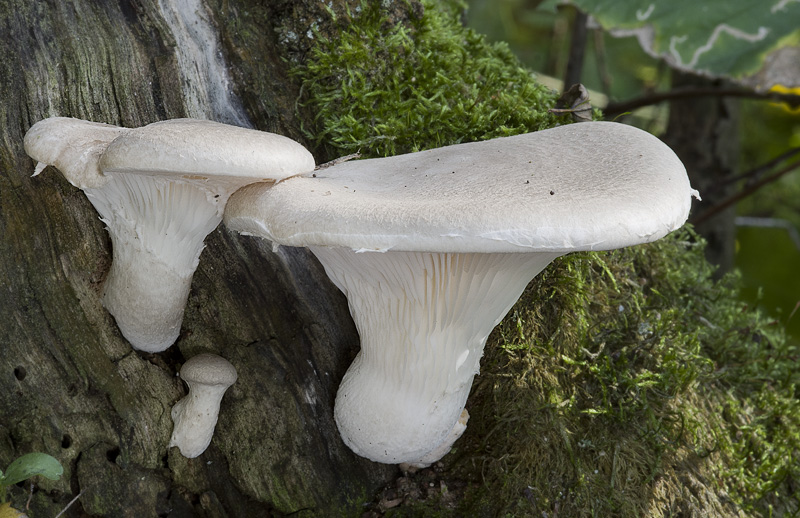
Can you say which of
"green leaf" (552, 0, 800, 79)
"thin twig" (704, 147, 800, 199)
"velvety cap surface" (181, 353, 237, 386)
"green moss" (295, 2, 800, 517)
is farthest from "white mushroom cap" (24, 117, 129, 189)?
"thin twig" (704, 147, 800, 199)

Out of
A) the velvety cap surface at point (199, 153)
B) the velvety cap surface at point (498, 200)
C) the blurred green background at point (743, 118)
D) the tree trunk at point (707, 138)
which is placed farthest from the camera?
the blurred green background at point (743, 118)

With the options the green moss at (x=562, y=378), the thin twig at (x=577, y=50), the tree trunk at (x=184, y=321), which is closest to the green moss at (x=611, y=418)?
the green moss at (x=562, y=378)

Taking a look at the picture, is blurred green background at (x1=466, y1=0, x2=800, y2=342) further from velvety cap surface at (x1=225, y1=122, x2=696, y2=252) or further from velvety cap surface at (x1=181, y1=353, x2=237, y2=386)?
velvety cap surface at (x1=181, y1=353, x2=237, y2=386)

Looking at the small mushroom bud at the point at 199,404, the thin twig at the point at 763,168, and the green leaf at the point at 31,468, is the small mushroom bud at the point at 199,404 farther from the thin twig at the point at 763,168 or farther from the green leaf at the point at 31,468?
the thin twig at the point at 763,168

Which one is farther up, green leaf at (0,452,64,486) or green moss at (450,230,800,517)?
green leaf at (0,452,64,486)

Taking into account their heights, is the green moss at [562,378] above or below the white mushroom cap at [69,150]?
below

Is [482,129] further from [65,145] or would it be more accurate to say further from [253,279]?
[65,145]

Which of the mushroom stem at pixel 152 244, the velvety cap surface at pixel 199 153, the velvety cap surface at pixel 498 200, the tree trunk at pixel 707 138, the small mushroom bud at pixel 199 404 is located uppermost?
the velvety cap surface at pixel 199 153
